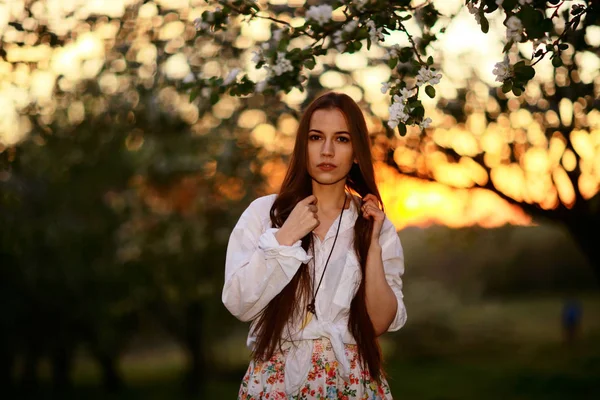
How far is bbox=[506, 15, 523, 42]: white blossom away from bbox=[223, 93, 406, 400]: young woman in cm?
81

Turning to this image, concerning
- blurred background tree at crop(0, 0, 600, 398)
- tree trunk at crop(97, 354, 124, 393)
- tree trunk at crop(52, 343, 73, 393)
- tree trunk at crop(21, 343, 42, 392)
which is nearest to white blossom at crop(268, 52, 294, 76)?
blurred background tree at crop(0, 0, 600, 398)

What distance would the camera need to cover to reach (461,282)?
26.5 meters

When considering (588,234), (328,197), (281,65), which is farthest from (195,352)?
(281,65)

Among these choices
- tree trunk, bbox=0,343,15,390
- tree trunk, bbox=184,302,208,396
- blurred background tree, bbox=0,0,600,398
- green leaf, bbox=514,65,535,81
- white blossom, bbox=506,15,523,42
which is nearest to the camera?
white blossom, bbox=506,15,523,42

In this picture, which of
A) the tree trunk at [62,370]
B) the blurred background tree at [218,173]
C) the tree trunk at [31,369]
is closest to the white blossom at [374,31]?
the blurred background tree at [218,173]

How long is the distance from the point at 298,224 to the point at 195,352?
67.4 feet

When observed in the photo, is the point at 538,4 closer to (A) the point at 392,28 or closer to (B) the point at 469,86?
(A) the point at 392,28

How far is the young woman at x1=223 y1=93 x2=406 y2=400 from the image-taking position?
308 centimetres

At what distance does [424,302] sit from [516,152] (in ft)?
57.9

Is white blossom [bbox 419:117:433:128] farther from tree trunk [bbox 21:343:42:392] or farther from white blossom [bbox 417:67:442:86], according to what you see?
tree trunk [bbox 21:343:42:392]

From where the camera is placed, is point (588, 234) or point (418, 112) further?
point (588, 234)

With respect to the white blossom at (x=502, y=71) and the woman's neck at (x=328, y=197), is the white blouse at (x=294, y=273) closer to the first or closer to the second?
the woman's neck at (x=328, y=197)

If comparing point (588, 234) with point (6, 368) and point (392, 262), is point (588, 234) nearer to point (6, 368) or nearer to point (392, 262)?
point (392, 262)

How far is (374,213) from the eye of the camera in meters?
3.29
